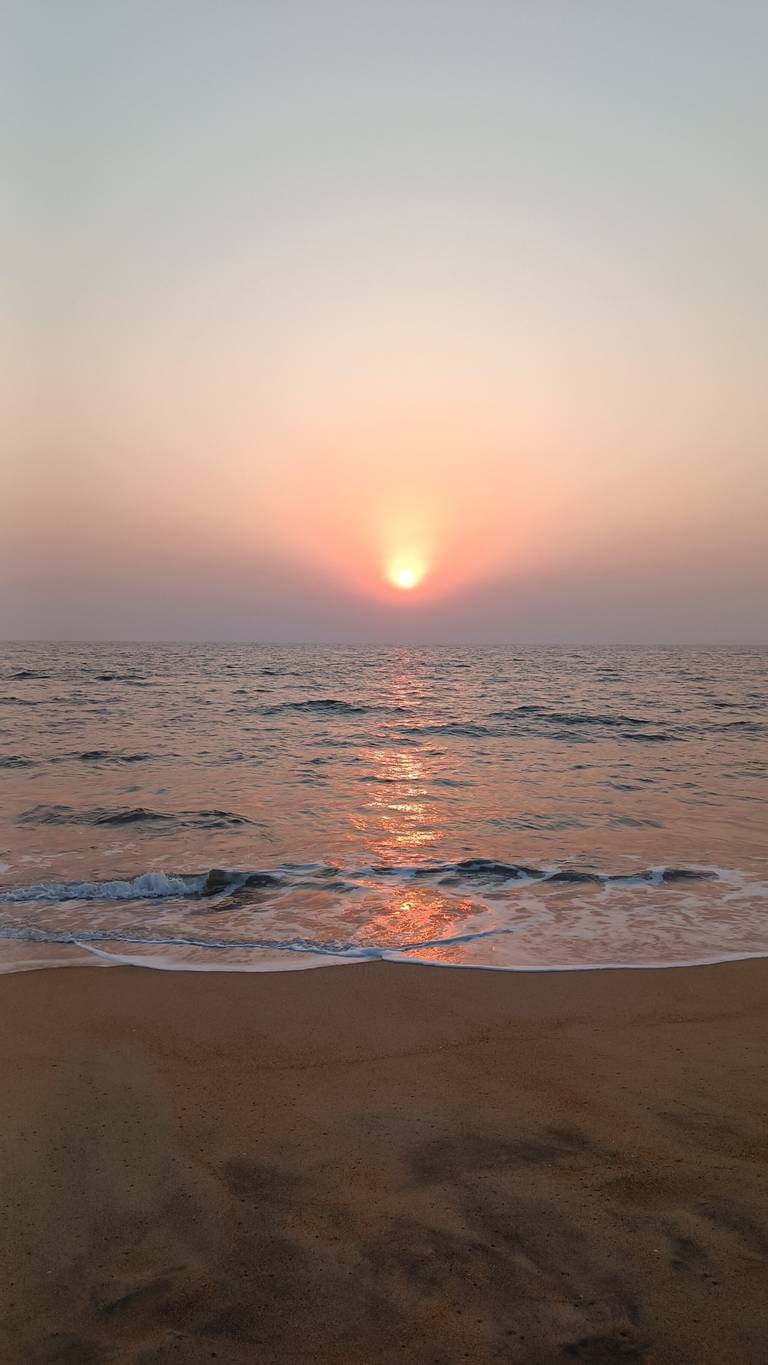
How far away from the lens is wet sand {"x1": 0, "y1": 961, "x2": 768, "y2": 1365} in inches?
99.0

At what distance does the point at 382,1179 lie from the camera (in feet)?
10.7

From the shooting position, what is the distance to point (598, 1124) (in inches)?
144

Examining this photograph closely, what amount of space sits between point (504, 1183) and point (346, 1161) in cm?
65

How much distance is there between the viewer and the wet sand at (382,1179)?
2514 millimetres

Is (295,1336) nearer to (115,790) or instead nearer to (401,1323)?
(401,1323)

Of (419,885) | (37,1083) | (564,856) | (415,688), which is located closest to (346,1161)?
(37,1083)

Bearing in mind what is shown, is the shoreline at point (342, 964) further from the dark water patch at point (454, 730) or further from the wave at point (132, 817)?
the dark water patch at point (454, 730)

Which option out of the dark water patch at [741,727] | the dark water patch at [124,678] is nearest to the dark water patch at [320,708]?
the dark water patch at [124,678]

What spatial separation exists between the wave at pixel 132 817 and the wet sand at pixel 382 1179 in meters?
5.45

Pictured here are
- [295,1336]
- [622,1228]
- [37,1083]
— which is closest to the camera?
[295,1336]

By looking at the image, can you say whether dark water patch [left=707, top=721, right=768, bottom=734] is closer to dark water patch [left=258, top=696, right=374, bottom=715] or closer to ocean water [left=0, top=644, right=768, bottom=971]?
ocean water [left=0, top=644, right=768, bottom=971]

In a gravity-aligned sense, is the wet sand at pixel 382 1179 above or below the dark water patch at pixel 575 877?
above

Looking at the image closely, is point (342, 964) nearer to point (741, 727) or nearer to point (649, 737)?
point (649, 737)

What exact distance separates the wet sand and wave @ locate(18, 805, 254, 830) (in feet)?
17.9
